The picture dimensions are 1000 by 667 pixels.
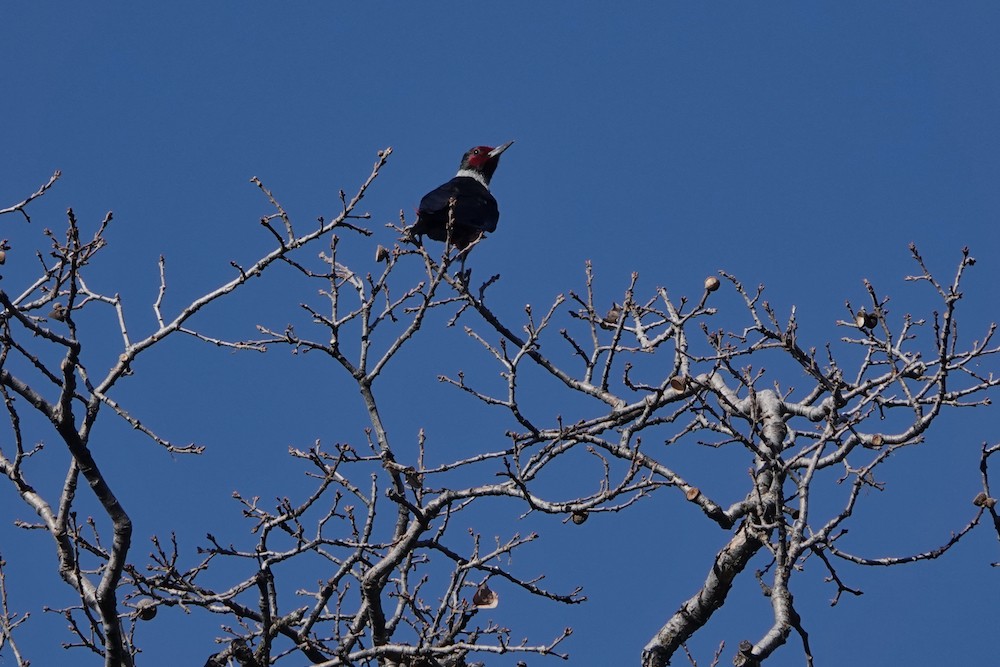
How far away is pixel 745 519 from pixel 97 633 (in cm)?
317

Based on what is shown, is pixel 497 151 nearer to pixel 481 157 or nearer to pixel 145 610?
pixel 481 157

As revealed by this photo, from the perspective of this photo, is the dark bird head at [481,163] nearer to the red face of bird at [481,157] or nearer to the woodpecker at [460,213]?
the red face of bird at [481,157]

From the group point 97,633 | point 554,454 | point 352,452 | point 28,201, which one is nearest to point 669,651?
point 554,454

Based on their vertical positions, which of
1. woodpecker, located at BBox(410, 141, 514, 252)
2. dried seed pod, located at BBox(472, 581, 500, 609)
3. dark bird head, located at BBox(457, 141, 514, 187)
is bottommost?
dried seed pod, located at BBox(472, 581, 500, 609)

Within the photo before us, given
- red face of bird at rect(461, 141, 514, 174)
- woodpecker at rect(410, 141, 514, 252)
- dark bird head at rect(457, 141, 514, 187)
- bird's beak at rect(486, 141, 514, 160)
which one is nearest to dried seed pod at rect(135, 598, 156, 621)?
woodpecker at rect(410, 141, 514, 252)

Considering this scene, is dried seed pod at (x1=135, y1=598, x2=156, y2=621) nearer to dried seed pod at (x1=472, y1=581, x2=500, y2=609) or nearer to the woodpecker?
dried seed pod at (x1=472, y1=581, x2=500, y2=609)

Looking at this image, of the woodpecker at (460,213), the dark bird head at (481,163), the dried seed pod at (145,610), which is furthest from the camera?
the dark bird head at (481,163)

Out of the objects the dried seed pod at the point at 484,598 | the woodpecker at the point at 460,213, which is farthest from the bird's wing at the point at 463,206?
the dried seed pod at the point at 484,598

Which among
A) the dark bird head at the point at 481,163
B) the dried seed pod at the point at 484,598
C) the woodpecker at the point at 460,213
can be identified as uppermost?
the dark bird head at the point at 481,163

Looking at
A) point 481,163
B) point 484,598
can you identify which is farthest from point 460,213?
point 484,598

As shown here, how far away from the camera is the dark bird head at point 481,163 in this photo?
1205cm

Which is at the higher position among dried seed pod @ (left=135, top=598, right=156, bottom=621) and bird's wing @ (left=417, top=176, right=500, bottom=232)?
bird's wing @ (left=417, top=176, right=500, bottom=232)

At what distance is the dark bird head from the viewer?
12.0m

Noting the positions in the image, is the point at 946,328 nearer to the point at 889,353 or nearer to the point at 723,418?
the point at 889,353
